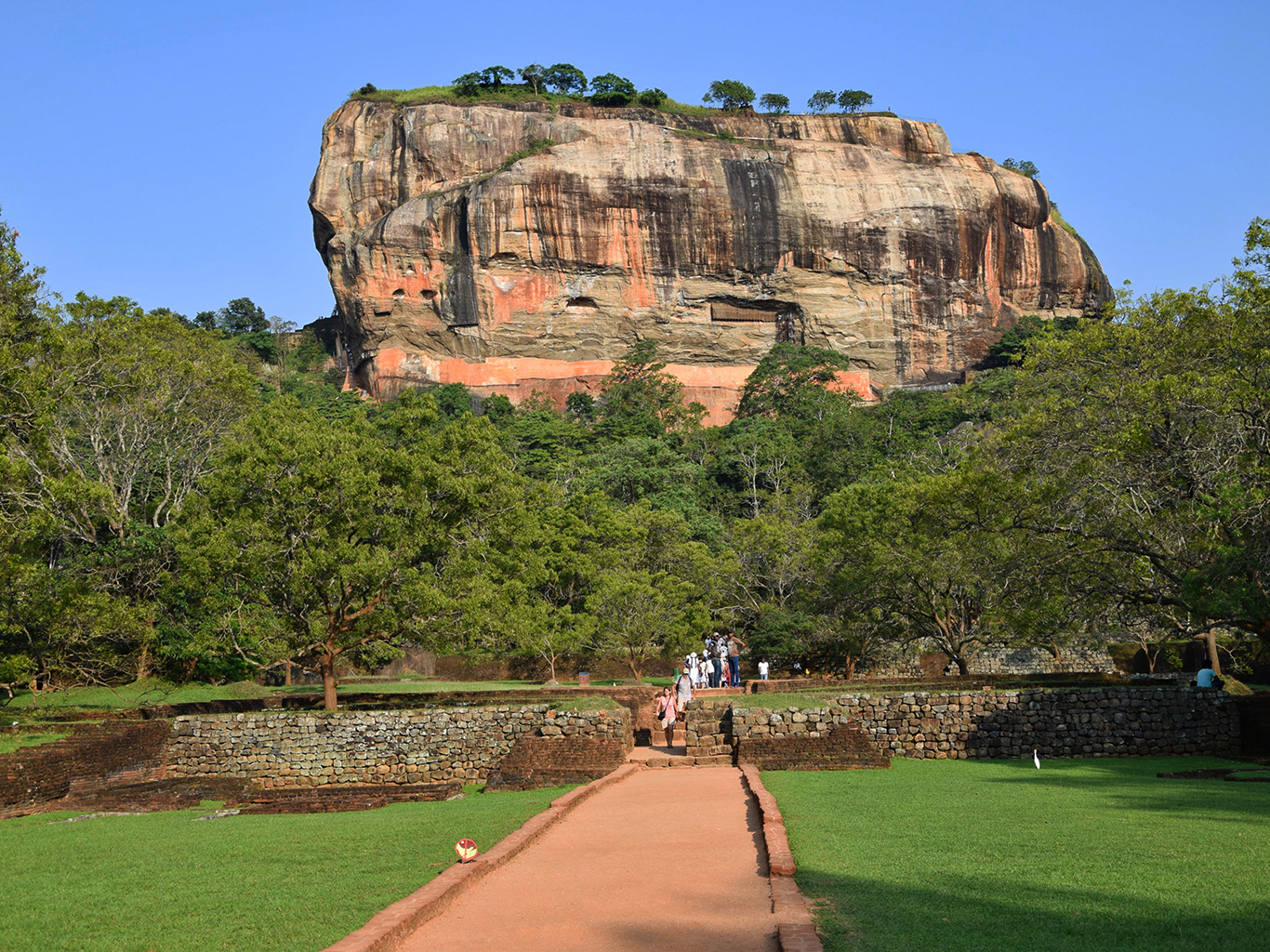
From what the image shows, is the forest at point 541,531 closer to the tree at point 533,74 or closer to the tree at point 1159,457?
the tree at point 1159,457

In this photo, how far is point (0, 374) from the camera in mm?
14656

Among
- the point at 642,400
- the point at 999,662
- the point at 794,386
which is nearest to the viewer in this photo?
the point at 999,662

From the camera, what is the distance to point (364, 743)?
15047 mm

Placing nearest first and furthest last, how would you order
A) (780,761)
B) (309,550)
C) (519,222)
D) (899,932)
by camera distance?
(899,932) → (780,761) → (309,550) → (519,222)

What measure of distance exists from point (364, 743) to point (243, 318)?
237ft

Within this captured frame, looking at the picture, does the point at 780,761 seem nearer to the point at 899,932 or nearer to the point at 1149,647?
the point at 899,932

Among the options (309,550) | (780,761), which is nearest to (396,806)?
(780,761)

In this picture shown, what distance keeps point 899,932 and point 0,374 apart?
48.1 ft

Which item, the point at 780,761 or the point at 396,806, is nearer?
the point at 396,806

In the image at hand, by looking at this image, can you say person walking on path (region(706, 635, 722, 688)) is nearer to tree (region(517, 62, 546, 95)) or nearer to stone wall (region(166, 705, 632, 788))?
stone wall (region(166, 705, 632, 788))

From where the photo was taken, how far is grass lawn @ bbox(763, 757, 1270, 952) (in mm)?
5309

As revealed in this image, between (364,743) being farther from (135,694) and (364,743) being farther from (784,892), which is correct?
(784,892)

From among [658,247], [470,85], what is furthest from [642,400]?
[470,85]

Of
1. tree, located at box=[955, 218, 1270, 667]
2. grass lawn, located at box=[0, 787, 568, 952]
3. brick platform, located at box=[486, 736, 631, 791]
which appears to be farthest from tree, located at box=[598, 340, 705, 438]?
grass lawn, located at box=[0, 787, 568, 952]
